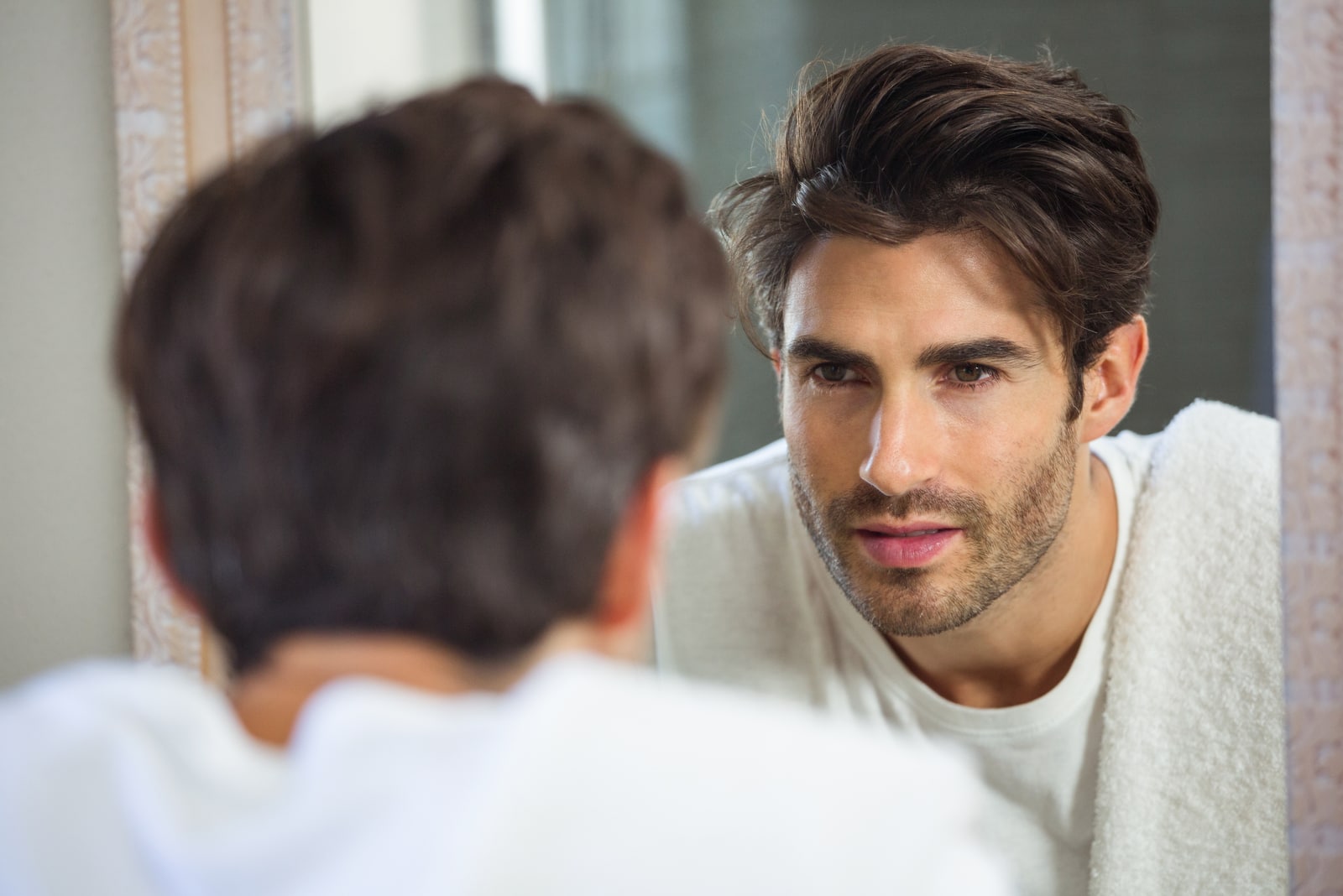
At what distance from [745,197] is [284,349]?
796mm

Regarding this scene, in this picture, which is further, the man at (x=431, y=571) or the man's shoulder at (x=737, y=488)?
the man's shoulder at (x=737, y=488)

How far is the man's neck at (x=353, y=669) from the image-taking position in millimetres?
399

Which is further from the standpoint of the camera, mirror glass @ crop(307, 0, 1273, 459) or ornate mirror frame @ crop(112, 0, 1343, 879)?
mirror glass @ crop(307, 0, 1273, 459)

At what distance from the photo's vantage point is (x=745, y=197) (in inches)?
44.1

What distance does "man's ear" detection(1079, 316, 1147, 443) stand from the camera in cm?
105

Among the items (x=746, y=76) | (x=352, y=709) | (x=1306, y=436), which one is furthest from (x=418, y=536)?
(x=746, y=76)

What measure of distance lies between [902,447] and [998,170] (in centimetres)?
26

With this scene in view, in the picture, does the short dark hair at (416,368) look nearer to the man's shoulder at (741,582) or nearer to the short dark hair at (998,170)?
the short dark hair at (998,170)

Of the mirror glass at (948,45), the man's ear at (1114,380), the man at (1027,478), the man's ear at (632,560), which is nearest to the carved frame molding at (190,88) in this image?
the mirror glass at (948,45)

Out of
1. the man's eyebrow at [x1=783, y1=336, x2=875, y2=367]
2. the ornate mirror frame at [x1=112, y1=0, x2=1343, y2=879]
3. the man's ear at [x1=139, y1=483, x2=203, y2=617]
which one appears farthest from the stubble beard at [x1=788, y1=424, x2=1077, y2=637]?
the man's ear at [x1=139, y1=483, x2=203, y2=617]

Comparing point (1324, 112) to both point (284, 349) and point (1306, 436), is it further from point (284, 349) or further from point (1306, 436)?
point (284, 349)

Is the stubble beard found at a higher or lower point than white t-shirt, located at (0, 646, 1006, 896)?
lower

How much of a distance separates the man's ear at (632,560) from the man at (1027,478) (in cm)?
52

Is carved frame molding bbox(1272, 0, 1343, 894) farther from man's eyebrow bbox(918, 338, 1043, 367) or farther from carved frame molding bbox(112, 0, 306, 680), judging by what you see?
carved frame molding bbox(112, 0, 306, 680)
